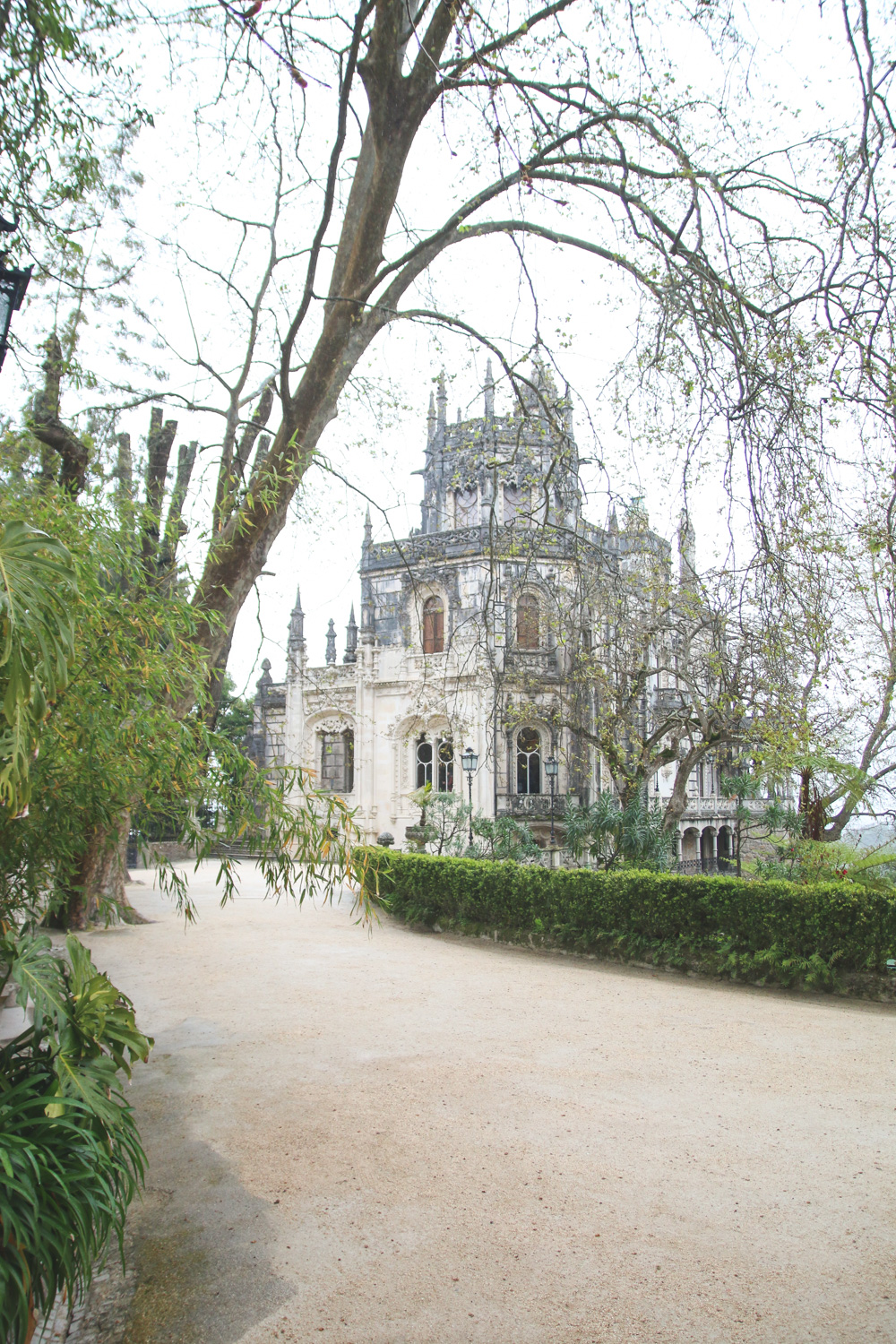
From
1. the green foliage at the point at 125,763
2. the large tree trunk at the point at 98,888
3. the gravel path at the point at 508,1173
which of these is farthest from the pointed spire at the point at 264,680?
the green foliage at the point at 125,763

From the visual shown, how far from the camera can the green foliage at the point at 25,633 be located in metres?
1.78

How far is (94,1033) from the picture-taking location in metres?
3.08

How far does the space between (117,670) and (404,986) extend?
679cm

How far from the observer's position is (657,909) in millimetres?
10586

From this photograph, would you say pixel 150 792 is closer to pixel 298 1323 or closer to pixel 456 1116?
pixel 298 1323

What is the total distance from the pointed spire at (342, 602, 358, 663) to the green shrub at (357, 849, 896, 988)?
17093 millimetres

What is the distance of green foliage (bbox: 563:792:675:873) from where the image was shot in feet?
46.9

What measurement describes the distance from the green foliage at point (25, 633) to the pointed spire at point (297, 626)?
1166 inches

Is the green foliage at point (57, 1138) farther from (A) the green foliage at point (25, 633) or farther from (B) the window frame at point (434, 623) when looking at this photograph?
(B) the window frame at point (434, 623)

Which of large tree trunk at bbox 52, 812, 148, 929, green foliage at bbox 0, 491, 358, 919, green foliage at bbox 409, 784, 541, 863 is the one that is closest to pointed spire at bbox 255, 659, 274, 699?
green foliage at bbox 409, 784, 541, 863

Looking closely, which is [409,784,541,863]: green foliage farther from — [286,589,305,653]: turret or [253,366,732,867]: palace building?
[286,589,305,653]: turret

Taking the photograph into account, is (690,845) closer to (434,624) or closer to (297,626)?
(434,624)

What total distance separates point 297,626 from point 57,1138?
97.4ft

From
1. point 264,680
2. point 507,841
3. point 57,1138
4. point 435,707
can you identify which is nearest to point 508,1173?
point 57,1138
